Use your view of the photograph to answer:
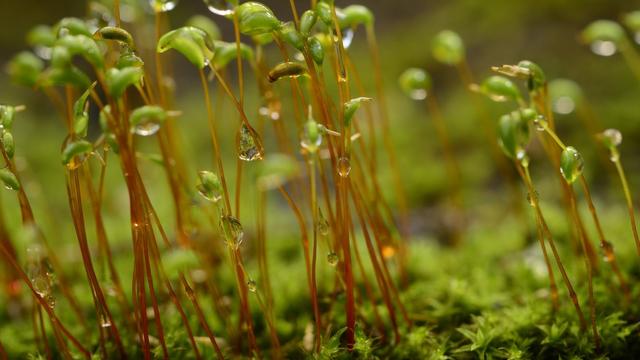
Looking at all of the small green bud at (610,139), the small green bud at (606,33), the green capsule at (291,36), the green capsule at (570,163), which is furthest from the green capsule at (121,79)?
the small green bud at (606,33)

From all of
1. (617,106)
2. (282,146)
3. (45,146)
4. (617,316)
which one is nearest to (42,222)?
(45,146)

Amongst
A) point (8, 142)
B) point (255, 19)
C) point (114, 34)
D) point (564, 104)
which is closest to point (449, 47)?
point (564, 104)

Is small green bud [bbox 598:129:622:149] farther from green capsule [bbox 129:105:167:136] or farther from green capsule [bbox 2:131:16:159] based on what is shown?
green capsule [bbox 2:131:16:159]

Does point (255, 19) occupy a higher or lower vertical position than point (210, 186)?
higher

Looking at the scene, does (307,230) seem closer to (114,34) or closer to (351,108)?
(351,108)

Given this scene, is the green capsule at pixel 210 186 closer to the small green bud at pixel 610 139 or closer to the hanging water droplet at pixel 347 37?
the hanging water droplet at pixel 347 37

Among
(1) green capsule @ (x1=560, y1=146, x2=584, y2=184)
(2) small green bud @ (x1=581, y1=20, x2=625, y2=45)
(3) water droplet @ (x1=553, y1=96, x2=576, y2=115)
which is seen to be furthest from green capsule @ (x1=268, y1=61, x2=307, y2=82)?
(3) water droplet @ (x1=553, y1=96, x2=576, y2=115)

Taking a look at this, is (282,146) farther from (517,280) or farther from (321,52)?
(517,280)
